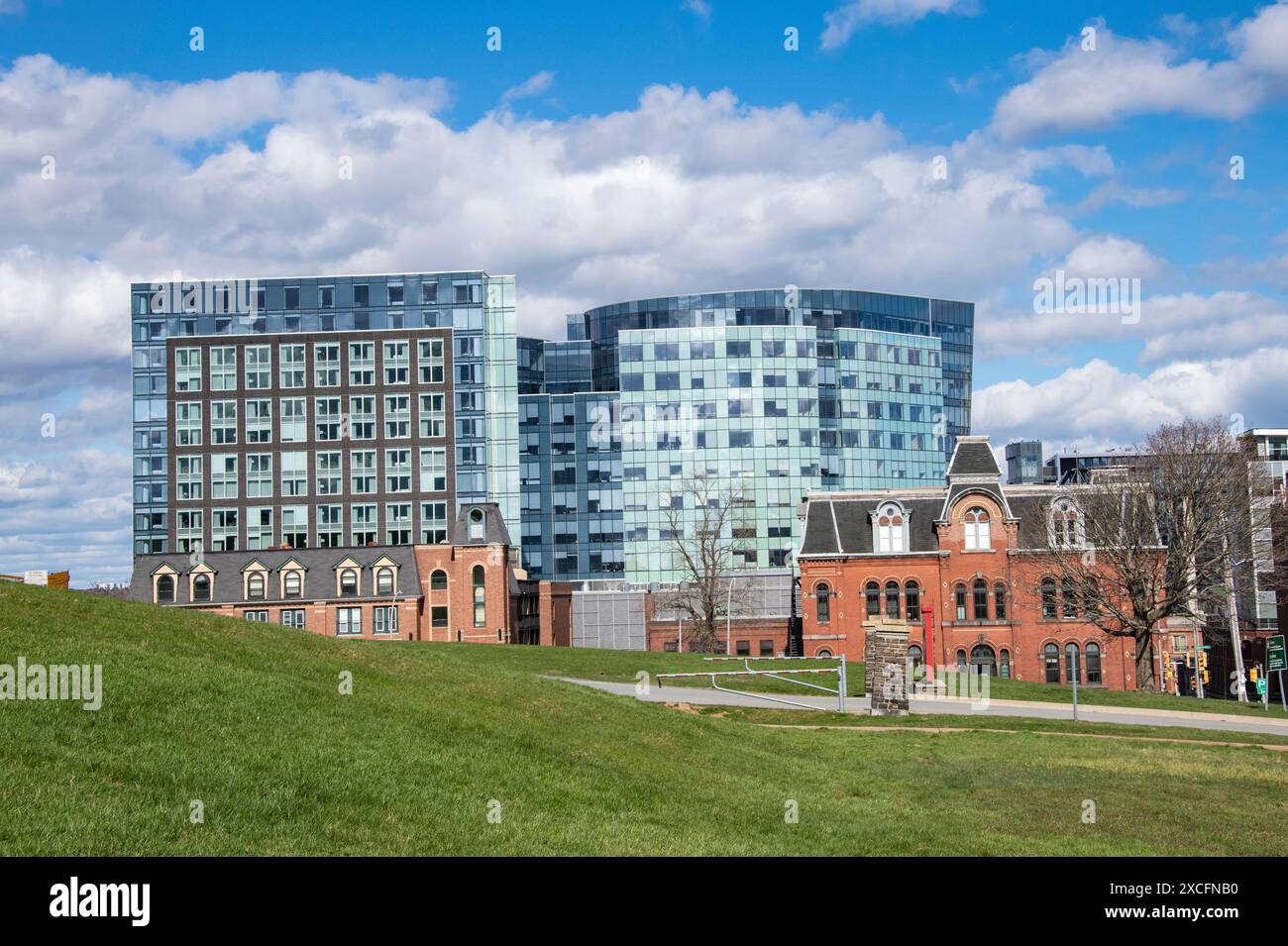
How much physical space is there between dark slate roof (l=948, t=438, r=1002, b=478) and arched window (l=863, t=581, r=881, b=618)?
7.95 m

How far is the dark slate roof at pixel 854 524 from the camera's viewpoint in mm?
73938

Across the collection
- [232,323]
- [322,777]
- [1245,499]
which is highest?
[232,323]

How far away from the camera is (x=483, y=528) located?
8262 centimetres

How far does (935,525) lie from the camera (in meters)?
73.5

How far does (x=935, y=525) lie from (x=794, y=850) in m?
60.9

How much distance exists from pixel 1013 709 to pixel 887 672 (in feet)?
27.6

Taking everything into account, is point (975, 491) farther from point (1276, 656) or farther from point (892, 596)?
point (1276, 656)

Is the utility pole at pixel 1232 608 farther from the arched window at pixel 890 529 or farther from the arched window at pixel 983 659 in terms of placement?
the arched window at pixel 890 529

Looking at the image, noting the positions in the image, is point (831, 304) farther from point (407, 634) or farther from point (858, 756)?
point (858, 756)

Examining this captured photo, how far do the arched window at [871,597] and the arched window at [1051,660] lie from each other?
9.67m

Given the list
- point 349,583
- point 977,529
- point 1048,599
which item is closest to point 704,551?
point 977,529

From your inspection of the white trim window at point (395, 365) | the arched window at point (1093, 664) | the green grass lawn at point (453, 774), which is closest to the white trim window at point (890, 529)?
the arched window at point (1093, 664)

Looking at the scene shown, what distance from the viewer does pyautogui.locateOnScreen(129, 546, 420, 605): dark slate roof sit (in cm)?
7925

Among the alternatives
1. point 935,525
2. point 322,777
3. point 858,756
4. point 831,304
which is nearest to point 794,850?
point 322,777
